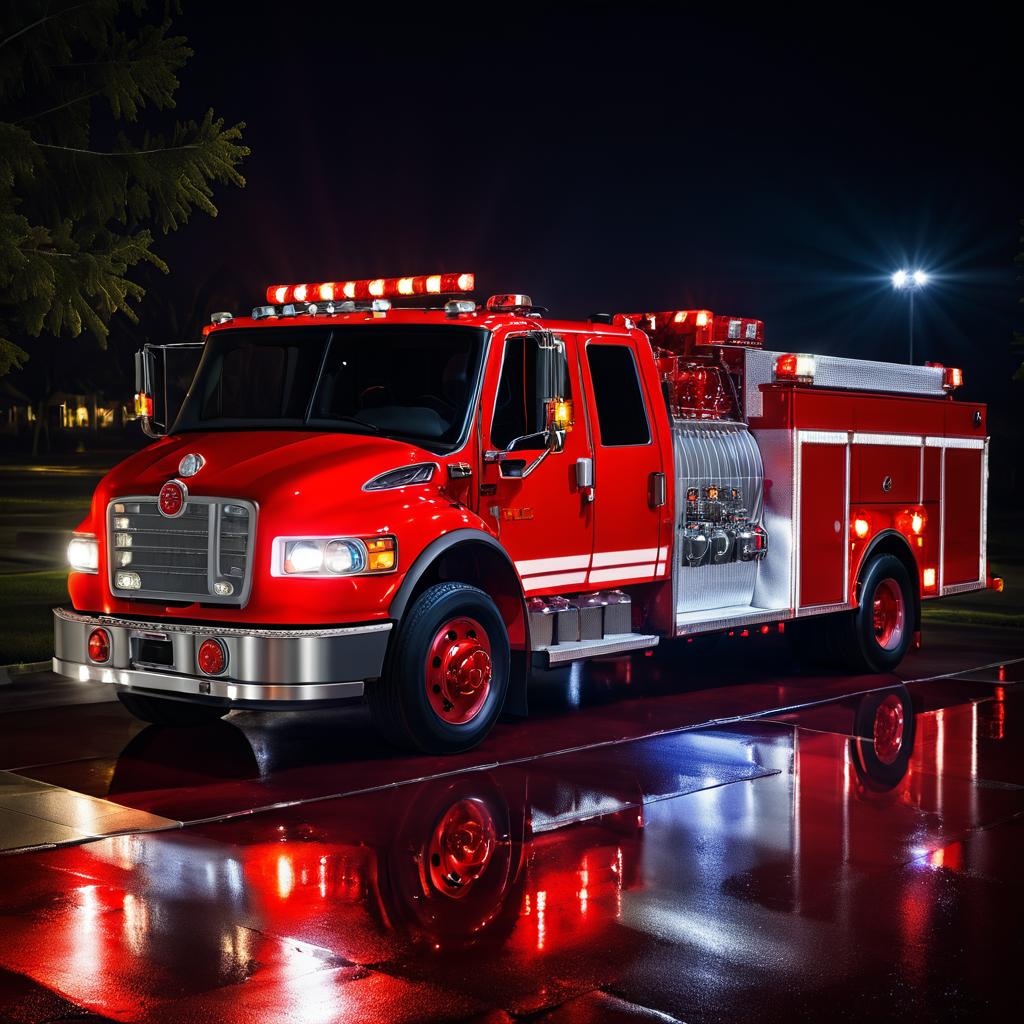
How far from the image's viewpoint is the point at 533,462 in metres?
9.53

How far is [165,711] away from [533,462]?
275cm

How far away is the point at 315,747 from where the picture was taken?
9.35m

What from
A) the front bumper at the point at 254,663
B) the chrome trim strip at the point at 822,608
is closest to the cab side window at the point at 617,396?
the chrome trim strip at the point at 822,608

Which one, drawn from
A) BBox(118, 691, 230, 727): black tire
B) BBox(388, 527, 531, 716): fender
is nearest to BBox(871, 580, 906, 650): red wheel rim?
BBox(388, 527, 531, 716): fender

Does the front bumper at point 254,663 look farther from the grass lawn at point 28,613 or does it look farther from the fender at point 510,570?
the grass lawn at point 28,613

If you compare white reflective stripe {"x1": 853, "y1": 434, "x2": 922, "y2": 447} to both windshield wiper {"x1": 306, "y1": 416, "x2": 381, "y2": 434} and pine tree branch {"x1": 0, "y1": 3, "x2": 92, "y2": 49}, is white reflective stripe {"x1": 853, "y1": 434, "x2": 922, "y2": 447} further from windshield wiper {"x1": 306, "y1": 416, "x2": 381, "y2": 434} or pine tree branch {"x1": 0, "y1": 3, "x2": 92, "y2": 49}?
pine tree branch {"x1": 0, "y1": 3, "x2": 92, "y2": 49}

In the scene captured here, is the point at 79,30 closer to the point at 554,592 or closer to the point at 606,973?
the point at 554,592

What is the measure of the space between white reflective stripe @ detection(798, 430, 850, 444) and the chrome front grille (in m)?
4.91

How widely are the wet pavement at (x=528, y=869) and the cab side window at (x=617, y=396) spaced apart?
1871mm

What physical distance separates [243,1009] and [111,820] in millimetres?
2696

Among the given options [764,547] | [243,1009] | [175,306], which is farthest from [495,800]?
[175,306]

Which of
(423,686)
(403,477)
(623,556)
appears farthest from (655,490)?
(423,686)

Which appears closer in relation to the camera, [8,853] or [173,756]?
[8,853]

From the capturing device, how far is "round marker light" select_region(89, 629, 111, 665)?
28.7ft
